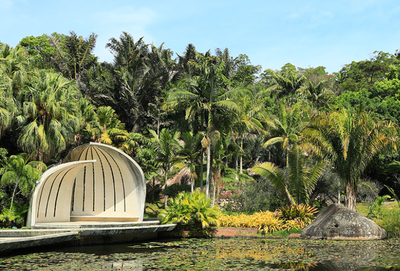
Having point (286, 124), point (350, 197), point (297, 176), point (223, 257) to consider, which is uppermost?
point (286, 124)

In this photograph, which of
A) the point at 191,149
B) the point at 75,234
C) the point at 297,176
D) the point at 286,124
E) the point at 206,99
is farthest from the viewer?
the point at 286,124

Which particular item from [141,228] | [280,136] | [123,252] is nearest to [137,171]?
[141,228]

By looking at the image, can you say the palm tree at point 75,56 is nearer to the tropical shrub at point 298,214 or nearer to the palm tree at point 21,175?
the palm tree at point 21,175

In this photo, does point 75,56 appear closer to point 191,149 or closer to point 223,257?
point 191,149

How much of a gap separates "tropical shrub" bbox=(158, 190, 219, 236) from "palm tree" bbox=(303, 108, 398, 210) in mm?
5761

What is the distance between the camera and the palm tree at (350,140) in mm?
17578

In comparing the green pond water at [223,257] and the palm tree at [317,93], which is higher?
the palm tree at [317,93]

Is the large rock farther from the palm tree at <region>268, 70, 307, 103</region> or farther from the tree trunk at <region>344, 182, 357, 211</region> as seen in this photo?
the palm tree at <region>268, 70, 307, 103</region>

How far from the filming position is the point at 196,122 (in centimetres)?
2486

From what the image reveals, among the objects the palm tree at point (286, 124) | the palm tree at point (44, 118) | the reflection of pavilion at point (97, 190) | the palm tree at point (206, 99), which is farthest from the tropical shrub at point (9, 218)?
the palm tree at point (286, 124)

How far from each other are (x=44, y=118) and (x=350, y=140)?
48.2ft

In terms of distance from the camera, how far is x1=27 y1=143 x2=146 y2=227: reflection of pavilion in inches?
677

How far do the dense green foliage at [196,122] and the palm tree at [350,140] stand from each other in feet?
0.15

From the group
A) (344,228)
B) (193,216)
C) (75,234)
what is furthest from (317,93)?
(75,234)
